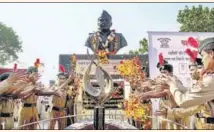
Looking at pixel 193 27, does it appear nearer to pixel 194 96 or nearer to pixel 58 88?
pixel 58 88

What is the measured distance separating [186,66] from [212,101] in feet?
5.52

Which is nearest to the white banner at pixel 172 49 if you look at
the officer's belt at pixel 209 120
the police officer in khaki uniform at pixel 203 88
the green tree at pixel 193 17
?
the officer's belt at pixel 209 120

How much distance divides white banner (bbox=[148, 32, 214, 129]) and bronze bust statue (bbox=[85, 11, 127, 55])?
1.74ft

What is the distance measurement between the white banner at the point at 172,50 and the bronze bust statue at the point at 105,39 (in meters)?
0.53

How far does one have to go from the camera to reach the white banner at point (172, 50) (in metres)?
5.77

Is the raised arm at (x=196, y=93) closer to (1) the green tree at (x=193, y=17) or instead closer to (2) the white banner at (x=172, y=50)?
(2) the white banner at (x=172, y=50)

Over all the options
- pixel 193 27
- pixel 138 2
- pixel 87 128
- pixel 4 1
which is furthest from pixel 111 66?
pixel 193 27

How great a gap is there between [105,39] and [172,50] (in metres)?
1.07

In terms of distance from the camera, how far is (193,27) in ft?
32.3

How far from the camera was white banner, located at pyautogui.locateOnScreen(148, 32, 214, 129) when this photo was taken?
5.77 metres

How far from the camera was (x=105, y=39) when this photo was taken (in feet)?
19.8

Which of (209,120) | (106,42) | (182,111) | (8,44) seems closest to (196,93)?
(209,120)

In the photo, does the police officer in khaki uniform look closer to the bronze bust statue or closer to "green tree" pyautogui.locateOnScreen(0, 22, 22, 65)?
the bronze bust statue

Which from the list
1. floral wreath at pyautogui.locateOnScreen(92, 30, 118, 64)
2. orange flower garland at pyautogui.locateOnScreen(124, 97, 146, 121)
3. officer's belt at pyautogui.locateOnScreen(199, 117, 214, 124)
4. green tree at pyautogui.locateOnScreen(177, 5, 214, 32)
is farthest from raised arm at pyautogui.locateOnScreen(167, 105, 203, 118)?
green tree at pyautogui.locateOnScreen(177, 5, 214, 32)
